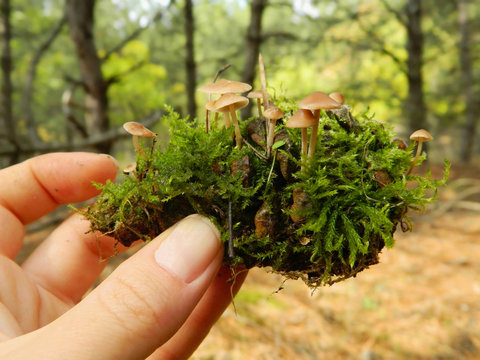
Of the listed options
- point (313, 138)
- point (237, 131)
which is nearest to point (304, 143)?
point (313, 138)

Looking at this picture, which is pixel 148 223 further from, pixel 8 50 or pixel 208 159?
pixel 8 50

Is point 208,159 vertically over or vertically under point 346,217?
over

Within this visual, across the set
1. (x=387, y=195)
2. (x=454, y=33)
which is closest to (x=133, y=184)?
(x=387, y=195)

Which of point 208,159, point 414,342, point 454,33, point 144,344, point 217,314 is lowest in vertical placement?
point 414,342

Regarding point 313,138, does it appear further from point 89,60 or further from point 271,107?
point 89,60

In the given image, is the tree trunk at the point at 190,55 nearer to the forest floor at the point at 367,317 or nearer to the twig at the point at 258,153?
the forest floor at the point at 367,317

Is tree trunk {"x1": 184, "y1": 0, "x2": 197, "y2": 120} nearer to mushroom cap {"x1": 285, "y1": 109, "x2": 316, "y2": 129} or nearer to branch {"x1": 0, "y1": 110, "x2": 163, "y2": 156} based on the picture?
branch {"x1": 0, "y1": 110, "x2": 163, "y2": 156}
